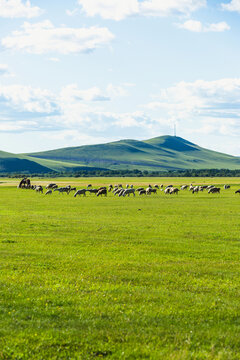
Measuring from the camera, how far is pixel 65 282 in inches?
602

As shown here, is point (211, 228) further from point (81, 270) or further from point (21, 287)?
point (21, 287)

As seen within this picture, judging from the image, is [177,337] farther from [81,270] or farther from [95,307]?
[81,270]

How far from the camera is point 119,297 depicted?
1342 cm

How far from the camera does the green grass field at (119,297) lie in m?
9.97

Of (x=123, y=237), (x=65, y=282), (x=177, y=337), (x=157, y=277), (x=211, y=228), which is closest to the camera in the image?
(x=177, y=337)

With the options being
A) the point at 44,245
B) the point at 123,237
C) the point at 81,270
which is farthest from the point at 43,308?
the point at 123,237

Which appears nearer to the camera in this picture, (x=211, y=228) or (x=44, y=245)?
(x=44, y=245)

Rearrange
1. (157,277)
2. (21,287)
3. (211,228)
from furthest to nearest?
(211,228) → (157,277) → (21,287)

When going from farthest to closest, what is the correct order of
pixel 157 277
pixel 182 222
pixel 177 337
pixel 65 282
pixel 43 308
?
1. pixel 182 222
2. pixel 157 277
3. pixel 65 282
4. pixel 43 308
5. pixel 177 337

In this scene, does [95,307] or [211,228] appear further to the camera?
[211,228]

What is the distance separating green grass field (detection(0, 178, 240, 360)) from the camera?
32.7 feet

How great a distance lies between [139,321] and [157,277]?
5.02 m

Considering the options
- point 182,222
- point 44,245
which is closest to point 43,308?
point 44,245

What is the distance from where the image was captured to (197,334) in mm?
10781
